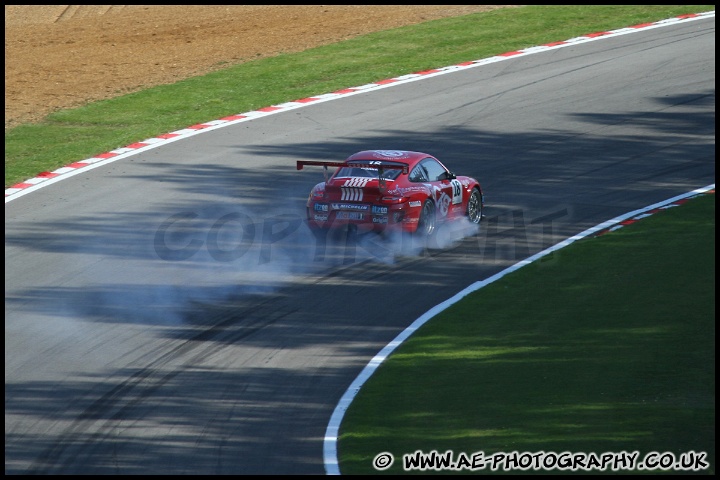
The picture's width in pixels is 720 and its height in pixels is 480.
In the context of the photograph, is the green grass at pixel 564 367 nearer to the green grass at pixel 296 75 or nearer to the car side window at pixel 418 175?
the car side window at pixel 418 175

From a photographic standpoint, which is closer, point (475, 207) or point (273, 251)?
point (273, 251)

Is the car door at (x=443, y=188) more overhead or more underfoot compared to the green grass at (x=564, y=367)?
more overhead

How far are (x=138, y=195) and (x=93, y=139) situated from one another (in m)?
4.30

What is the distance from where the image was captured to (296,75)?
2891cm

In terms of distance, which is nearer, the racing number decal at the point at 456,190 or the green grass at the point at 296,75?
the racing number decal at the point at 456,190

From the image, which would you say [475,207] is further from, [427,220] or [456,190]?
[427,220]

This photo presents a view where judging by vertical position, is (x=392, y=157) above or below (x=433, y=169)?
above

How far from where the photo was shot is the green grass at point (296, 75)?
24641 mm

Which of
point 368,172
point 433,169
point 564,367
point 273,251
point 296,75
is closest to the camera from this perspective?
point 564,367

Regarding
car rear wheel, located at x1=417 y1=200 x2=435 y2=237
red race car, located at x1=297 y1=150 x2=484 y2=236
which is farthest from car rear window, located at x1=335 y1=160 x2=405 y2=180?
car rear wheel, located at x1=417 y1=200 x2=435 y2=237

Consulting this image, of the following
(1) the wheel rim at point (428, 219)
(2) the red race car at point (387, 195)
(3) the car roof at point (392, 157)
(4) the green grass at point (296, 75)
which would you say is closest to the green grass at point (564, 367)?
(1) the wheel rim at point (428, 219)

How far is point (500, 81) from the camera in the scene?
27.6 meters

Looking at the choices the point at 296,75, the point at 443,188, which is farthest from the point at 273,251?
the point at 296,75

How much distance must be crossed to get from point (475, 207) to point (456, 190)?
0.76 m
